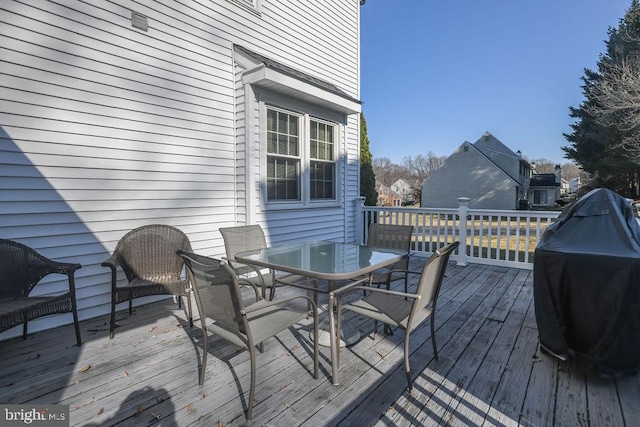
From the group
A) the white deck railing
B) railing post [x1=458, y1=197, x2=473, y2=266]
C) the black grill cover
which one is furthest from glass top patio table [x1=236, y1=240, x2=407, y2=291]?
railing post [x1=458, y1=197, x2=473, y2=266]

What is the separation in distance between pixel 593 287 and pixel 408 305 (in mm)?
1236

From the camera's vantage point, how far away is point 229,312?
1.82 metres

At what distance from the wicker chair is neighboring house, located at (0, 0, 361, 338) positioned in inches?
10.1

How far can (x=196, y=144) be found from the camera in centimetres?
405

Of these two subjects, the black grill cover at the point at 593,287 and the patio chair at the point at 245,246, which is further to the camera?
the patio chair at the point at 245,246

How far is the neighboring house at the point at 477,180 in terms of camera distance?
23.4 metres

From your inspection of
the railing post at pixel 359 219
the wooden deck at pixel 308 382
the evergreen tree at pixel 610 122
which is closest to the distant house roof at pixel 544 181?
the evergreen tree at pixel 610 122

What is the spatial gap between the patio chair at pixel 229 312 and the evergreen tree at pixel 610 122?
1523cm

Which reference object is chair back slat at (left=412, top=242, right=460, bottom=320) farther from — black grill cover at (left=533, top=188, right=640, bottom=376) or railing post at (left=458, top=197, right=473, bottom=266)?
railing post at (left=458, top=197, right=473, bottom=266)

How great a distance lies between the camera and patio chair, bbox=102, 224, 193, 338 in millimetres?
2932

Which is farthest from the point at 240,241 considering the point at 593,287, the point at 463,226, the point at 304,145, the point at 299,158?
the point at 463,226

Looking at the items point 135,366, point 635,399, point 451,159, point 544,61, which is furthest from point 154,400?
point 451,159

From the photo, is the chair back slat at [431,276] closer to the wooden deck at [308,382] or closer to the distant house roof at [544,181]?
the wooden deck at [308,382]

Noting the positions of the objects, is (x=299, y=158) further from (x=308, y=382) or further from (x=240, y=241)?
(x=308, y=382)
